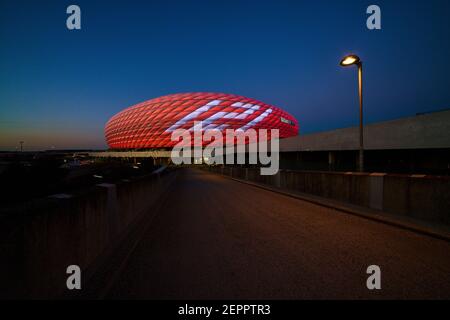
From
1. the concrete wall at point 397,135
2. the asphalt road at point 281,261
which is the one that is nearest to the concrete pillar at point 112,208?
the asphalt road at point 281,261

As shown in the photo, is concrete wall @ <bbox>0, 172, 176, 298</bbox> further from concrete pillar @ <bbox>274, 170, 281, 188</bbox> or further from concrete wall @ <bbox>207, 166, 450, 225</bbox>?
concrete pillar @ <bbox>274, 170, 281, 188</bbox>

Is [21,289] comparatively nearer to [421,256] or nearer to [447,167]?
[421,256]

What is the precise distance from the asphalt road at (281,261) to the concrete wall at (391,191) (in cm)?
155

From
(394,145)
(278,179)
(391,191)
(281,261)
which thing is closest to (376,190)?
(391,191)

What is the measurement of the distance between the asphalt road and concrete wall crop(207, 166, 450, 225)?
155 centimetres

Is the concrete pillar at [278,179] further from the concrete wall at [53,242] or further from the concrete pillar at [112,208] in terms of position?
the concrete wall at [53,242]

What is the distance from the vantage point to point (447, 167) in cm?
1759

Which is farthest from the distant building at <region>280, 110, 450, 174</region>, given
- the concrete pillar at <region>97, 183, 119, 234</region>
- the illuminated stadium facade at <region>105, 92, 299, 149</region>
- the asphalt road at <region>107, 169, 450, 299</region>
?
the illuminated stadium facade at <region>105, 92, 299, 149</region>

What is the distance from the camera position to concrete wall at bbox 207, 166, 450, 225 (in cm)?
630

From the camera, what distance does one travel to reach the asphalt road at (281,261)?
9.86 feet

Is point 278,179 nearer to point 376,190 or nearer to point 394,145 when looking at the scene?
point 376,190

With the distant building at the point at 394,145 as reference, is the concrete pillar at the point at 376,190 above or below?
below
